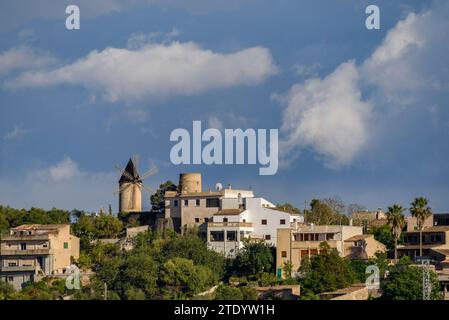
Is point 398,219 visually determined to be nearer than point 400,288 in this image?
No

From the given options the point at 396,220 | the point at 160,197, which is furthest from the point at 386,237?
the point at 160,197

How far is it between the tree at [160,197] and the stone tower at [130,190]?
1.86m

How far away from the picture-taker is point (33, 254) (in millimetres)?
111375

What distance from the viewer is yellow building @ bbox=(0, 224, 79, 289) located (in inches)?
4368

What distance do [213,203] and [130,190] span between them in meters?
15.7

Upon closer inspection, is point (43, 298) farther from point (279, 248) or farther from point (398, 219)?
point (398, 219)

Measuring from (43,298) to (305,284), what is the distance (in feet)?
54.3

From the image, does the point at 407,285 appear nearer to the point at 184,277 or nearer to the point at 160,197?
the point at 184,277

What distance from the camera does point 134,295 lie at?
104 m

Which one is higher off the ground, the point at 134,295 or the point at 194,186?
the point at 194,186

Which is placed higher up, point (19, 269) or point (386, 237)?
point (386, 237)

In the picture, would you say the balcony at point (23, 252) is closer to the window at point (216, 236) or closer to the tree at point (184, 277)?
the tree at point (184, 277)

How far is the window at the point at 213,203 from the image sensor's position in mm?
118875
